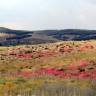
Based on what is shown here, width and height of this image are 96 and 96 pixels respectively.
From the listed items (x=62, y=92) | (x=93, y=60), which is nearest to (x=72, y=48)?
(x=93, y=60)

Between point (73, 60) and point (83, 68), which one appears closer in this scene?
point (83, 68)

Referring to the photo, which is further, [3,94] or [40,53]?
[40,53]

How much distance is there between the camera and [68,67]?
2896 inches

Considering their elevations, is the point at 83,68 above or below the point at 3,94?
below

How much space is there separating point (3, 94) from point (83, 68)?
146 feet

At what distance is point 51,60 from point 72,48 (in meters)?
23.7

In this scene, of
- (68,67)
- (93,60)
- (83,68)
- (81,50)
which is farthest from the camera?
(81,50)

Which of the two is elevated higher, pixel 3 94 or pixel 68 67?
pixel 3 94

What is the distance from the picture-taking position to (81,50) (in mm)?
104125

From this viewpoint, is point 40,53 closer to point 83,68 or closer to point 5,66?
point 5,66

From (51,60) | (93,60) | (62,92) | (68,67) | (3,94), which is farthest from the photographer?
(51,60)

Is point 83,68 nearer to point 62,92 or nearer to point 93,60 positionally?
point 93,60

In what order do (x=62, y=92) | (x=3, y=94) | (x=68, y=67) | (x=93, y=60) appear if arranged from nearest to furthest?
1. (x=3, y=94)
2. (x=62, y=92)
3. (x=68, y=67)
4. (x=93, y=60)

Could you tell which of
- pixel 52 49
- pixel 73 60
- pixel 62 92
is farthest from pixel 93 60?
pixel 62 92
